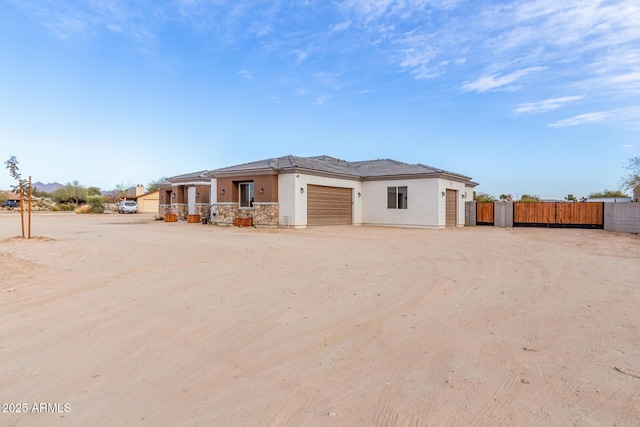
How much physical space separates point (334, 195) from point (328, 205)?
33.4 inches

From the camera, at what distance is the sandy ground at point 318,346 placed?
2.75 meters

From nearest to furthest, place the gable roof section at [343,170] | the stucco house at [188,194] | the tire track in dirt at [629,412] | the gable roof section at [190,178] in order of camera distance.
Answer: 1. the tire track in dirt at [629,412]
2. the gable roof section at [343,170]
3. the stucco house at [188,194]
4. the gable roof section at [190,178]

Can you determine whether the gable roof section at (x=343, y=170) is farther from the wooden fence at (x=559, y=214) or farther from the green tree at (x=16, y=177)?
the green tree at (x=16, y=177)

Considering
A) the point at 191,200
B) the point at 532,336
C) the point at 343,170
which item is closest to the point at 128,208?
the point at 191,200

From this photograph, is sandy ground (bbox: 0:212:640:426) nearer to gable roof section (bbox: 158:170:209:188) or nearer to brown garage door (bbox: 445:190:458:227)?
brown garage door (bbox: 445:190:458:227)

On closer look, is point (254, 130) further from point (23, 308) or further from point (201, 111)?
point (23, 308)

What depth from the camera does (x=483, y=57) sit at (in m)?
18.0

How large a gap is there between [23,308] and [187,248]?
611cm

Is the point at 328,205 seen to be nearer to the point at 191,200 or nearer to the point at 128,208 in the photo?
the point at 191,200

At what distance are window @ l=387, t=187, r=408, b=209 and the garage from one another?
8.17ft

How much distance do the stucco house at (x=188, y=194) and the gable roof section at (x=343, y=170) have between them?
11.2 feet

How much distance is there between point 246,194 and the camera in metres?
22.2

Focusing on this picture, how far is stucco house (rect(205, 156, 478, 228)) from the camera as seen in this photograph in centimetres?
2041

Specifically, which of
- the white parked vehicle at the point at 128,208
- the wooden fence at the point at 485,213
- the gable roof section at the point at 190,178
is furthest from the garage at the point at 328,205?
the white parked vehicle at the point at 128,208
